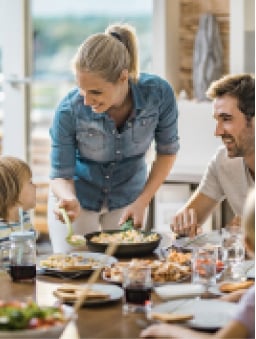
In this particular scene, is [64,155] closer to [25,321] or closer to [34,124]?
[25,321]

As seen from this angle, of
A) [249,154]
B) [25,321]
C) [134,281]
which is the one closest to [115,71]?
[249,154]

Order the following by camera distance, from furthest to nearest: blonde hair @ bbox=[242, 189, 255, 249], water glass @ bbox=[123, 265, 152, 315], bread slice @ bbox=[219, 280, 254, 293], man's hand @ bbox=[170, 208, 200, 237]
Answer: man's hand @ bbox=[170, 208, 200, 237] → bread slice @ bbox=[219, 280, 254, 293] → water glass @ bbox=[123, 265, 152, 315] → blonde hair @ bbox=[242, 189, 255, 249]

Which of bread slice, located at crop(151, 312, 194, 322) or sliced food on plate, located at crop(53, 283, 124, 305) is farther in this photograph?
sliced food on plate, located at crop(53, 283, 124, 305)

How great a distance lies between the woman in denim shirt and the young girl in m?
0.12

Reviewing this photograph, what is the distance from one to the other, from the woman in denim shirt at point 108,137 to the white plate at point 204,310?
3.49ft

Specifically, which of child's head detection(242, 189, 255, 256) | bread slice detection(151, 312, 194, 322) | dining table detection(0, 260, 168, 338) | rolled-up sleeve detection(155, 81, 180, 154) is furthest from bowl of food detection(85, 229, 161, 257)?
child's head detection(242, 189, 255, 256)

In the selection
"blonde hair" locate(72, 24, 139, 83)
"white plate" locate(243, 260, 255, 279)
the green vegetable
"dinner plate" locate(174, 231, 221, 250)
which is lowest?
"white plate" locate(243, 260, 255, 279)

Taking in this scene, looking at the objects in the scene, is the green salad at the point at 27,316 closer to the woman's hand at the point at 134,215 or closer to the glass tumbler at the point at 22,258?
the glass tumbler at the point at 22,258

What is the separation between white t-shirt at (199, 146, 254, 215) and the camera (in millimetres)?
3627

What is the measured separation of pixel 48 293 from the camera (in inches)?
104

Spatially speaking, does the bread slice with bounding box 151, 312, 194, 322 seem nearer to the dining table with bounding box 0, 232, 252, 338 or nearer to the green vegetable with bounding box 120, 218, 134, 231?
the dining table with bounding box 0, 232, 252, 338

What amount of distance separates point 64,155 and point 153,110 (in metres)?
0.42

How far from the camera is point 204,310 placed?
2.39 m

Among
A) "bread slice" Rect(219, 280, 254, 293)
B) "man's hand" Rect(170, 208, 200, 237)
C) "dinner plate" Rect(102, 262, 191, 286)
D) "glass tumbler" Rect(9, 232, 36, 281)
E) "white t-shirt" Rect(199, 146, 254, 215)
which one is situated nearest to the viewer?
"bread slice" Rect(219, 280, 254, 293)
